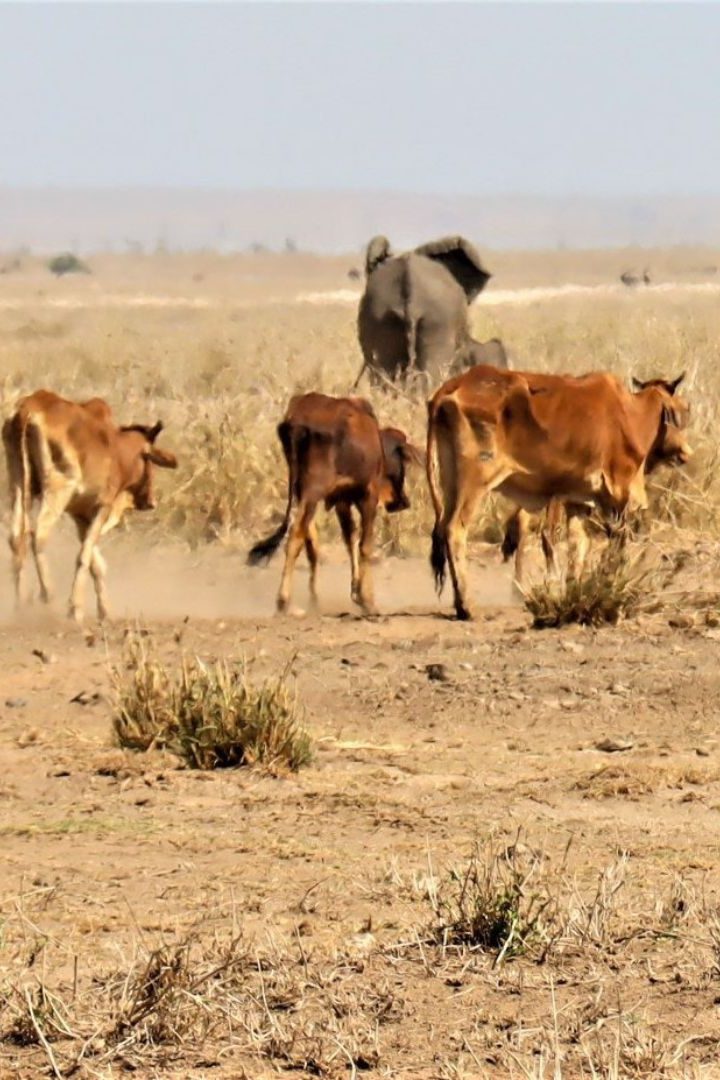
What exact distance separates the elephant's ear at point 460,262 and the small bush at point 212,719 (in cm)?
1952

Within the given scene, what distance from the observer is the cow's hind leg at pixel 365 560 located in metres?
14.7

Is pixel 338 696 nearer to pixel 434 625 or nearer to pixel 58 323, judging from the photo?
pixel 434 625

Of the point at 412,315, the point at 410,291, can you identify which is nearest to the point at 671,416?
the point at 412,315

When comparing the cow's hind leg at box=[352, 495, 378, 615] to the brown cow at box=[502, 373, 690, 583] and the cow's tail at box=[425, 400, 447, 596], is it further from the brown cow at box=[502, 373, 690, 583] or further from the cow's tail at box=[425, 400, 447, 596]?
the brown cow at box=[502, 373, 690, 583]

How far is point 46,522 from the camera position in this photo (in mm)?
14703

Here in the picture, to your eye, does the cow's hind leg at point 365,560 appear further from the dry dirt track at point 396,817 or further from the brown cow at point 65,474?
the brown cow at point 65,474

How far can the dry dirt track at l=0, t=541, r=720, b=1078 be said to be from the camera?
5785 millimetres

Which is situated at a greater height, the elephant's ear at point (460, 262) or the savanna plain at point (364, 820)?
the elephant's ear at point (460, 262)

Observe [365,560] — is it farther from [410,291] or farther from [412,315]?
[410,291]

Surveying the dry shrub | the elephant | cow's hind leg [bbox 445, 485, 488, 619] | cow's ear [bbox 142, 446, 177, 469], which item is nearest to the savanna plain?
the dry shrub

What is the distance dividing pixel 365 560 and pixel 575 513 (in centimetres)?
156

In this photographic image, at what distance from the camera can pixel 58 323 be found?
1791 inches

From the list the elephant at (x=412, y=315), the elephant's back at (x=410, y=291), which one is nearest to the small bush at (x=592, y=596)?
the elephant at (x=412, y=315)

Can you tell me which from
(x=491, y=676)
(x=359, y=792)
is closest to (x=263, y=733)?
(x=359, y=792)
